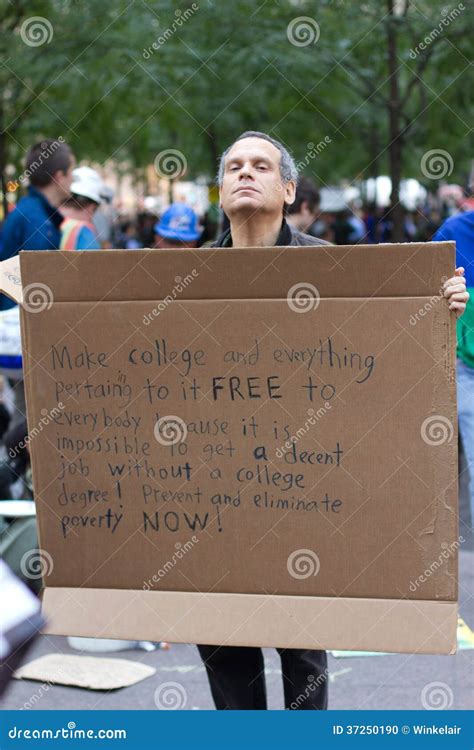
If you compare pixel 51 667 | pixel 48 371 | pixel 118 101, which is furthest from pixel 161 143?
pixel 48 371

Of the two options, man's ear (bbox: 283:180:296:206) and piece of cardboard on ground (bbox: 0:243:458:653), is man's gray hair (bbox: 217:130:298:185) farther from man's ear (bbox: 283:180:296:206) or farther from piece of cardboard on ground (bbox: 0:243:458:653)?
piece of cardboard on ground (bbox: 0:243:458:653)

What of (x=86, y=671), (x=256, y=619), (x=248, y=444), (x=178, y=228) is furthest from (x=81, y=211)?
(x=256, y=619)

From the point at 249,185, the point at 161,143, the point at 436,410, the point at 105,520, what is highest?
the point at 161,143

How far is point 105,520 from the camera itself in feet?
8.96

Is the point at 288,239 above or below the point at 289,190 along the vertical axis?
below

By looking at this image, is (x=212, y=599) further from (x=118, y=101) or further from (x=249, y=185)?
(x=118, y=101)

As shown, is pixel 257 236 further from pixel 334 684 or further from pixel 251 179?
pixel 334 684

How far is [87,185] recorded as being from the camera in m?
6.36

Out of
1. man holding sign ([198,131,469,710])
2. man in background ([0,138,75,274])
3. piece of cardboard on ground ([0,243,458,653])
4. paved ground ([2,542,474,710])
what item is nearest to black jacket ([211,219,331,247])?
man holding sign ([198,131,469,710])

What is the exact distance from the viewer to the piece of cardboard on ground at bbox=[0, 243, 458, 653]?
2582 millimetres

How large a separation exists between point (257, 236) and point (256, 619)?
3.44 ft

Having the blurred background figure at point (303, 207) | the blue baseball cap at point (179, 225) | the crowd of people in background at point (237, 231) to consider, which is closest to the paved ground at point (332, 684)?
the crowd of people in background at point (237, 231)

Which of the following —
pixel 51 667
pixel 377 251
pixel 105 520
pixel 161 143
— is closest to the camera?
pixel 377 251

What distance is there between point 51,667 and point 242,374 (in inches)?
95.1
